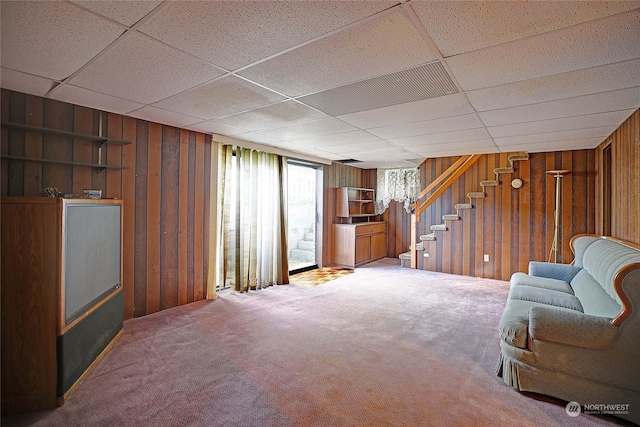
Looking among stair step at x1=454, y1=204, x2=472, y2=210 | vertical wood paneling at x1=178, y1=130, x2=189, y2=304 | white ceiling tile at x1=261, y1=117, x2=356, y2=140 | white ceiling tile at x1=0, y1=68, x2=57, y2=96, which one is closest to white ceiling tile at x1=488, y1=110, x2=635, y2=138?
white ceiling tile at x1=261, y1=117, x2=356, y2=140

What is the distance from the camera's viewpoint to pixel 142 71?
7.19ft

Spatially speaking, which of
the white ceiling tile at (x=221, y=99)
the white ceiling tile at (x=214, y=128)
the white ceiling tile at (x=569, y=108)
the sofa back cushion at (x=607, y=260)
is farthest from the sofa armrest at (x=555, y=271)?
the white ceiling tile at (x=214, y=128)

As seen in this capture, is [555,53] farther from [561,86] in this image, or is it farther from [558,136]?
[558,136]

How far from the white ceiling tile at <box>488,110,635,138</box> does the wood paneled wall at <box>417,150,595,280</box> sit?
176cm

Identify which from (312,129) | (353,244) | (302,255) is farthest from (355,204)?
(312,129)

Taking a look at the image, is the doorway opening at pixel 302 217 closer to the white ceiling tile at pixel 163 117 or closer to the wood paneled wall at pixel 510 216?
the wood paneled wall at pixel 510 216

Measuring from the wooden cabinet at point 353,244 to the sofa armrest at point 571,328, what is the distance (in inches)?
171

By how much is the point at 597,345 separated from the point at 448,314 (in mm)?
1770

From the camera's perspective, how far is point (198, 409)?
77.3 inches

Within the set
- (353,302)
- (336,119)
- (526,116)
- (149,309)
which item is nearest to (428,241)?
(353,302)

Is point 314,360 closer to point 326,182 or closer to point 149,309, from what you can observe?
point 149,309

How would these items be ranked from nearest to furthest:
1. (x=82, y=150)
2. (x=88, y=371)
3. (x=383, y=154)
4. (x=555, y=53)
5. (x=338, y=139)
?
1. (x=555, y=53)
2. (x=88, y=371)
3. (x=82, y=150)
4. (x=338, y=139)
5. (x=383, y=154)

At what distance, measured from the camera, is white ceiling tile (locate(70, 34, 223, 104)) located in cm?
190

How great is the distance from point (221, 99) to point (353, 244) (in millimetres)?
4348
